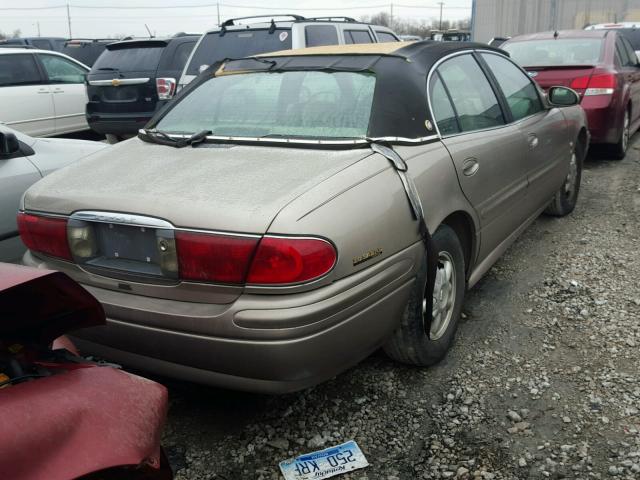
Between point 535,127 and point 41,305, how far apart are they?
348 centimetres

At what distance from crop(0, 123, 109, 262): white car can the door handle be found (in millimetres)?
2614

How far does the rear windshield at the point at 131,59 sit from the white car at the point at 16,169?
4.75 m

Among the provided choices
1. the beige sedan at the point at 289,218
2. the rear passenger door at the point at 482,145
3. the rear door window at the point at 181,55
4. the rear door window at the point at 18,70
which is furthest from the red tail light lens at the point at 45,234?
the rear door window at the point at 18,70

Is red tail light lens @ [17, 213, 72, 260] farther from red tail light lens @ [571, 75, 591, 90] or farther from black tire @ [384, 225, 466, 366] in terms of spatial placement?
red tail light lens @ [571, 75, 591, 90]

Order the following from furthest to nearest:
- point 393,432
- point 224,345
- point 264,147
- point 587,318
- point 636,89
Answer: point 636,89, point 587,318, point 264,147, point 393,432, point 224,345

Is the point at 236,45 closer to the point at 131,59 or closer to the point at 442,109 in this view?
the point at 131,59

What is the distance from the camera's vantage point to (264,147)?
114 inches

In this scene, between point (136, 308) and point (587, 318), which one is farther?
point (587, 318)

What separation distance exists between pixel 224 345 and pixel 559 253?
322 cm

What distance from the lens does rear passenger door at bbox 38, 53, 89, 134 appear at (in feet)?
Result: 31.0

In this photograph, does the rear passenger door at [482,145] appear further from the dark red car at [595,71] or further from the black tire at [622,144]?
the black tire at [622,144]

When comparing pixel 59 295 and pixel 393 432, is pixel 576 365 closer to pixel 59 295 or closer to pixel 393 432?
pixel 393 432

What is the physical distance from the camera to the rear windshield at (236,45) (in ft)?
24.1

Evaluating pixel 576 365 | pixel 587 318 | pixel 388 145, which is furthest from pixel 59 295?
pixel 587 318
